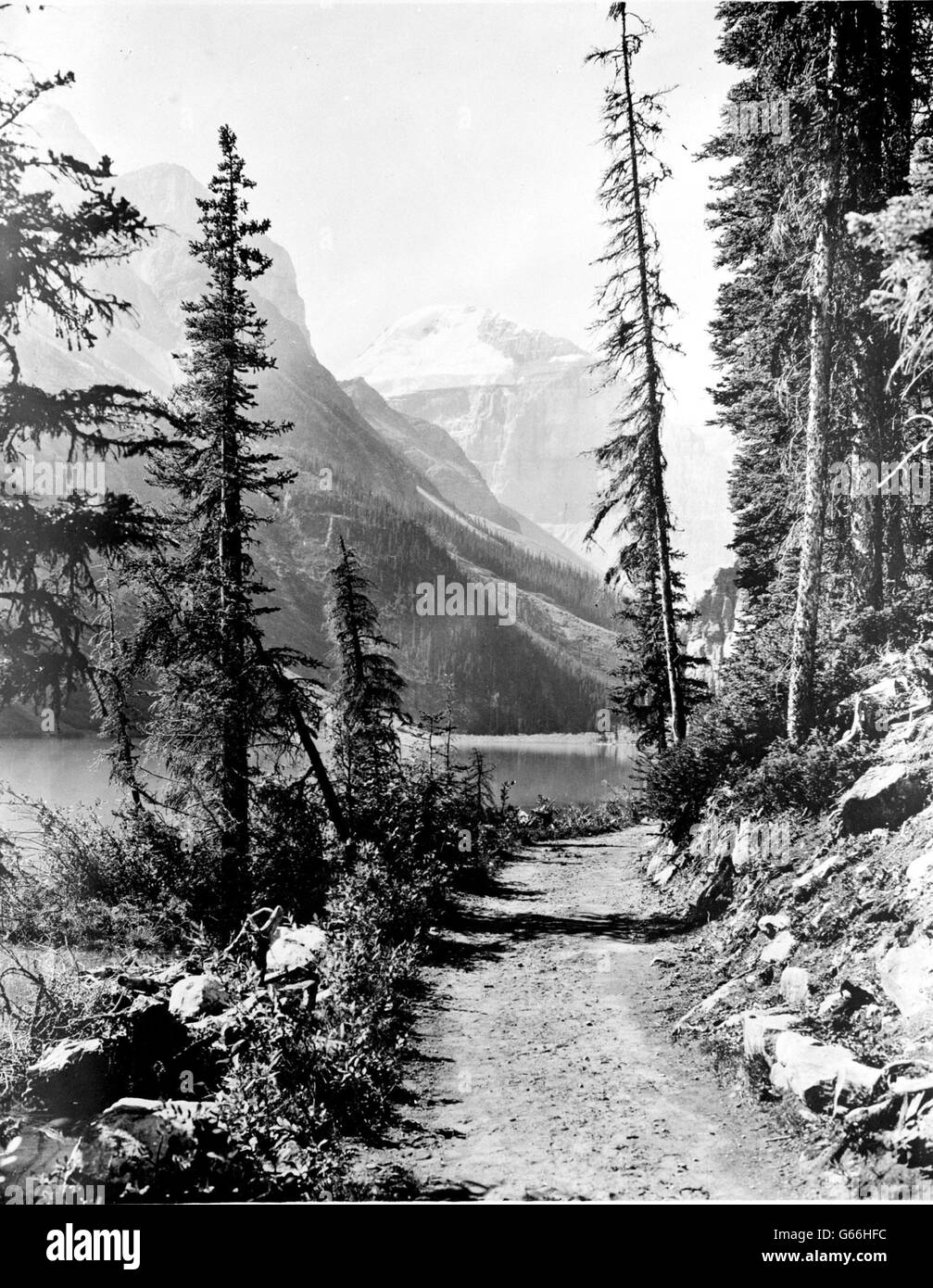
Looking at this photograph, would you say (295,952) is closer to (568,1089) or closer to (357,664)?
(568,1089)

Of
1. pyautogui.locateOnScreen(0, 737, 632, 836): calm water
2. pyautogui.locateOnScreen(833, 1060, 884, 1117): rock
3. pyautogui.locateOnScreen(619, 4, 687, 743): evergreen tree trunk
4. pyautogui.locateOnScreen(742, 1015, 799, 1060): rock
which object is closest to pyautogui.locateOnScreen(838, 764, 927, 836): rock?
A: pyautogui.locateOnScreen(742, 1015, 799, 1060): rock

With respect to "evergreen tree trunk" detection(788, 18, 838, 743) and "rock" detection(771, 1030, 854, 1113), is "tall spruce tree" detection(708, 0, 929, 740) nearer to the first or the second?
"evergreen tree trunk" detection(788, 18, 838, 743)

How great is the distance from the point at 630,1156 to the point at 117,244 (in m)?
10.1

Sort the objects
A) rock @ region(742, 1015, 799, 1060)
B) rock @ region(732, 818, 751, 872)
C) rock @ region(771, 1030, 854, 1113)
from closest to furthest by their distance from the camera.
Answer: rock @ region(771, 1030, 854, 1113), rock @ region(742, 1015, 799, 1060), rock @ region(732, 818, 751, 872)

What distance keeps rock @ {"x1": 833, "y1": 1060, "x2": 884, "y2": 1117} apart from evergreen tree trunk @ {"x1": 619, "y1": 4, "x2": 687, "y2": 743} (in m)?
12.2

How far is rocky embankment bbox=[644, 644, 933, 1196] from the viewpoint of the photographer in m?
5.08

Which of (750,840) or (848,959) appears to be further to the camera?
(750,840)

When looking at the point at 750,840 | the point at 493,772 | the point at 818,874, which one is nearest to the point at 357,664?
the point at 750,840

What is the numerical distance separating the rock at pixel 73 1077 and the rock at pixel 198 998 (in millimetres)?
879

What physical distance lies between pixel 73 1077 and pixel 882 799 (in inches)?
322

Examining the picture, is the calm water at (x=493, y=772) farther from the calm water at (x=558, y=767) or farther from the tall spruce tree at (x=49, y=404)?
the tall spruce tree at (x=49, y=404)

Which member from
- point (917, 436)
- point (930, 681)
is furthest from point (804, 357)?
point (930, 681)

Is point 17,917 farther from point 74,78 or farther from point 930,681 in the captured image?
point 930,681

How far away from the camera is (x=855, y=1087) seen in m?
5.32
